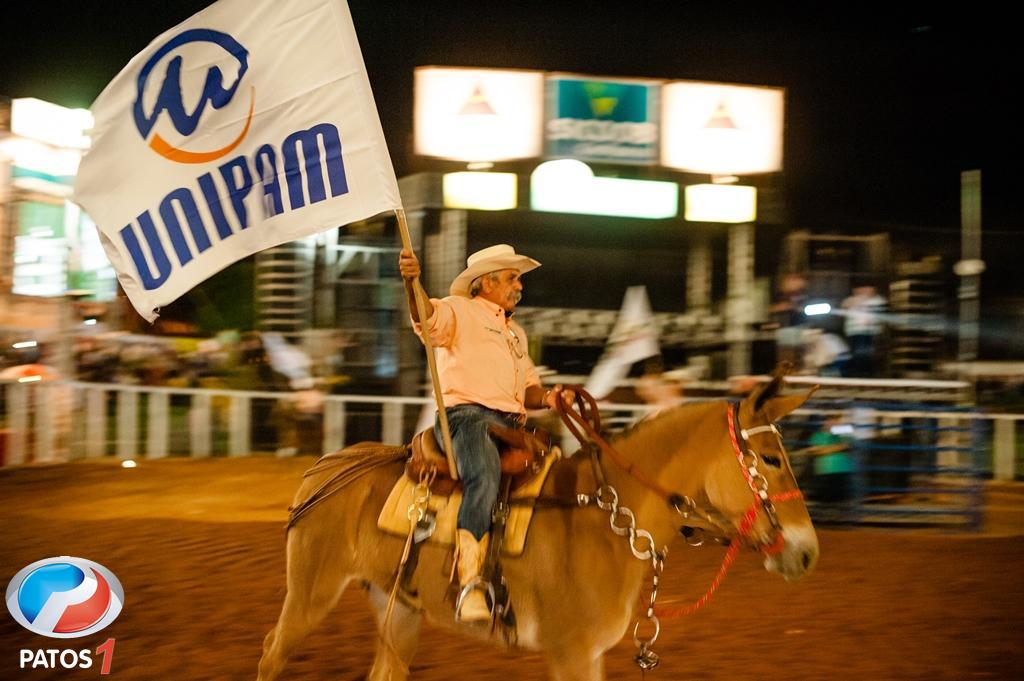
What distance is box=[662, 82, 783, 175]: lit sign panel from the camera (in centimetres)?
1539

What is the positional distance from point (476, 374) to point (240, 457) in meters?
9.92

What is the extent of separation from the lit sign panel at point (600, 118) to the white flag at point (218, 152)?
10.7 metres

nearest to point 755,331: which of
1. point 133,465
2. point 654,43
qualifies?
point 654,43

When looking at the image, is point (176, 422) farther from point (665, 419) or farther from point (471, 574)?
point (665, 419)

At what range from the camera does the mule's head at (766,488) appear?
392 centimetres

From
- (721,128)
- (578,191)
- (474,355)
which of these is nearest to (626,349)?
(578,191)

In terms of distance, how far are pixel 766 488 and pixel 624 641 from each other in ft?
9.35

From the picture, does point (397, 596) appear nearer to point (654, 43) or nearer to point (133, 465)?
point (133, 465)

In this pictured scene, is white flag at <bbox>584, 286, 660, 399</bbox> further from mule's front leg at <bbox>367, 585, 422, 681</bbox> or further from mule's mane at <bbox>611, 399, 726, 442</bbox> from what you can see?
mule's mane at <bbox>611, 399, 726, 442</bbox>

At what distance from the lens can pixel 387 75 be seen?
1914 cm

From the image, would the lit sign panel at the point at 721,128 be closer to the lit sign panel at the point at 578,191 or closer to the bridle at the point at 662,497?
the lit sign panel at the point at 578,191

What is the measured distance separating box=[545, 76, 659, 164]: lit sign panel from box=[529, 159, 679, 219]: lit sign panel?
233mm

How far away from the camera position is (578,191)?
1520cm

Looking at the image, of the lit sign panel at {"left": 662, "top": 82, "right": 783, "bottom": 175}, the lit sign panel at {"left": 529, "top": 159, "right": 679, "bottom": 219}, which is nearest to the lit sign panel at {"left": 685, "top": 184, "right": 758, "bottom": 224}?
the lit sign panel at {"left": 662, "top": 82, "right": 783, "bottom": 175}
